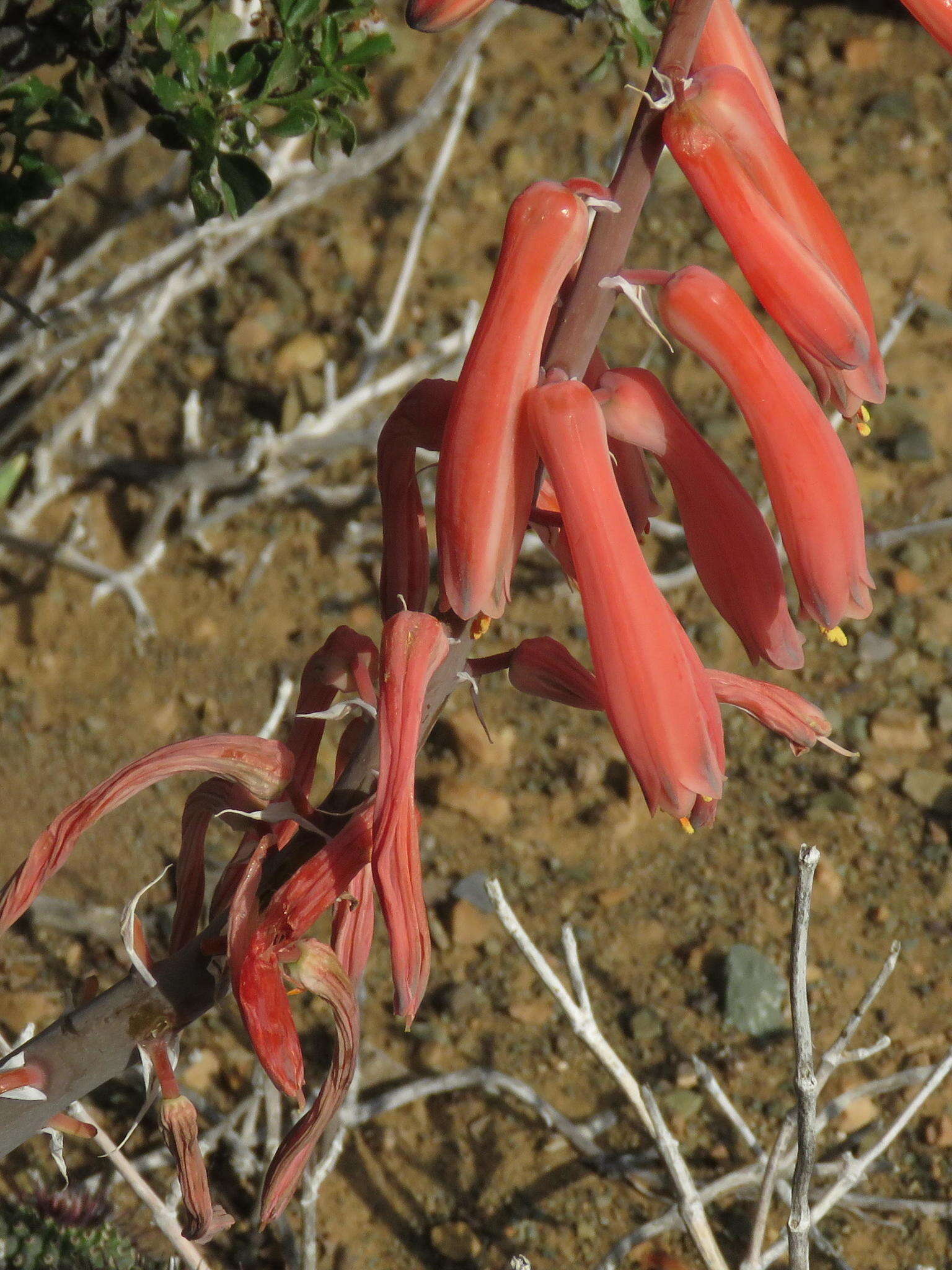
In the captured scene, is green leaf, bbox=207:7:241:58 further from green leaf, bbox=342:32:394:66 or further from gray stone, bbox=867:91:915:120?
gray stone, bbox=867:91:915:120

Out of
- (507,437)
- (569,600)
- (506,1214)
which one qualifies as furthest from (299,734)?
(569,600)

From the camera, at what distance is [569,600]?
314 cm

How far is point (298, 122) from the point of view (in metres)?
1.66

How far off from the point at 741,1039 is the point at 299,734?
1.39 m

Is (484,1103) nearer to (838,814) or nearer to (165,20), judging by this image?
(838,814)

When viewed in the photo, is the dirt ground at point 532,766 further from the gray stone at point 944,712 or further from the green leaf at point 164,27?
the green leaf at point 164,27

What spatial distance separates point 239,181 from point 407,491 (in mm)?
627

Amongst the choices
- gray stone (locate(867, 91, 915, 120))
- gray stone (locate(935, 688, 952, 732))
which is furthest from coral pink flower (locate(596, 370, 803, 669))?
gray stone (locate(867, 91, 915, 120))

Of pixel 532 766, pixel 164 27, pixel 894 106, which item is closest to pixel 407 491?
pixel 164 27

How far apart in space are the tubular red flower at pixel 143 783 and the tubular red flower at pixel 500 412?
0.77ft

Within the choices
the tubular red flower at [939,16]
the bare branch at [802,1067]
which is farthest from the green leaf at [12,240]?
the bare branch at [802,1067]

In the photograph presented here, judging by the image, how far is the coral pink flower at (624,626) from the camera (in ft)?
3.57

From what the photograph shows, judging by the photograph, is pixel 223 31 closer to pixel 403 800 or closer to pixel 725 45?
pixel 725 45

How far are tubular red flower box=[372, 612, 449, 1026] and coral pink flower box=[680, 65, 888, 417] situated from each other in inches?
16.3
